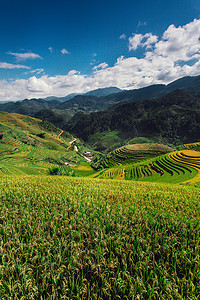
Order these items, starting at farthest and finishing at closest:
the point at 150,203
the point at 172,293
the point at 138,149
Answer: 1. the point at 138,149
2. the point at 150,203
3. the point at 172,293

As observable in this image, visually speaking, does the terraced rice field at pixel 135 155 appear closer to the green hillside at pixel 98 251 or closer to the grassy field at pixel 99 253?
the green hillside at pixel 98 251

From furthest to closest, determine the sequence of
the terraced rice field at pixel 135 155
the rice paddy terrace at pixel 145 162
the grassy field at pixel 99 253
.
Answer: the terraced rice field at pixel 135 155, the rice paddy terrace at pixel 145 162, the grassy field at pixel 99 253

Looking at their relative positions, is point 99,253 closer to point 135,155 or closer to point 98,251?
point 98,251

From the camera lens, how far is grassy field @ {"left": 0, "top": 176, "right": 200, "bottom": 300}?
2465 millimetres

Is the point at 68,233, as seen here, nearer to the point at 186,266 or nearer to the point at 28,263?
the point at 28,263

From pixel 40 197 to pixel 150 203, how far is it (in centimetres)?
485

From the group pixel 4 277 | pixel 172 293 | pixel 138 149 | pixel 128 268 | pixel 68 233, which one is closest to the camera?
pixel 172 293

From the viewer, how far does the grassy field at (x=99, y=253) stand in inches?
97.0

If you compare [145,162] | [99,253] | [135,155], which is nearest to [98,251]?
[99,253]

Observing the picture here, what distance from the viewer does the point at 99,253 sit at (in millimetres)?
3117

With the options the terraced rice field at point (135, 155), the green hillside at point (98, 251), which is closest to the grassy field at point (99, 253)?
the green hillside at point (98, 251)

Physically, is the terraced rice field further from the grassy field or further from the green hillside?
the grassy field

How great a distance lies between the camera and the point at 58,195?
20.0 ft

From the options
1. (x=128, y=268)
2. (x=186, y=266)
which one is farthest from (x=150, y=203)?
(x=128, y=268)
